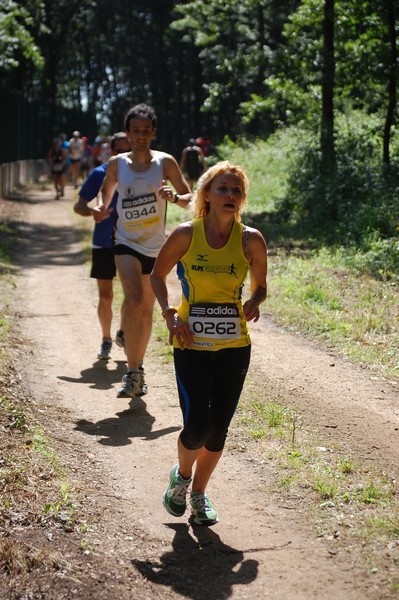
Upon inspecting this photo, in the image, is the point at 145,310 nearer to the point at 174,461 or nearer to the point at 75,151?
the point at 174,461

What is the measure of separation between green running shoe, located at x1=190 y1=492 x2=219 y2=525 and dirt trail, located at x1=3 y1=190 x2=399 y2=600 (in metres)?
0.06

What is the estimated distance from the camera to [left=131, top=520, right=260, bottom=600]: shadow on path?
14.6ft

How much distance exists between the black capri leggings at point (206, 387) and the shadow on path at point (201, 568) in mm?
497

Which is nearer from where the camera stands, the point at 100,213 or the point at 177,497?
the point at 177,497

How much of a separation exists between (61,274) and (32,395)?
768cm

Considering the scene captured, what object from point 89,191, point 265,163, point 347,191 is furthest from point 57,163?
point 89,191

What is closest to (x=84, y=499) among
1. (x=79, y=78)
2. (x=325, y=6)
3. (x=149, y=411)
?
(x=149, y=411)

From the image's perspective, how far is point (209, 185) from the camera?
4996 millimetres

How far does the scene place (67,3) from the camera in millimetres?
46531

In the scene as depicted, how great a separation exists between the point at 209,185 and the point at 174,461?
212 centimetres

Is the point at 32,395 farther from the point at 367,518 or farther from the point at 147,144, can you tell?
the point at 367,518

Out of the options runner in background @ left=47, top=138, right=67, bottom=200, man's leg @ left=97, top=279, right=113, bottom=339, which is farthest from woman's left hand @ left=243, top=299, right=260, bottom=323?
runner in background @ left=47, top=138, right=67, bottom=200

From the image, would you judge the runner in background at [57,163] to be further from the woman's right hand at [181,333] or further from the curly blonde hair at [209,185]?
the woman's right hand at [181,333]

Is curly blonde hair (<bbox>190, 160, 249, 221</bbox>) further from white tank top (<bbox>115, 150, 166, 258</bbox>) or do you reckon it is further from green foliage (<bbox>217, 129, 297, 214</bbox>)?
green foliage (<bbox>217, 129, 297, 214</bbox>)
